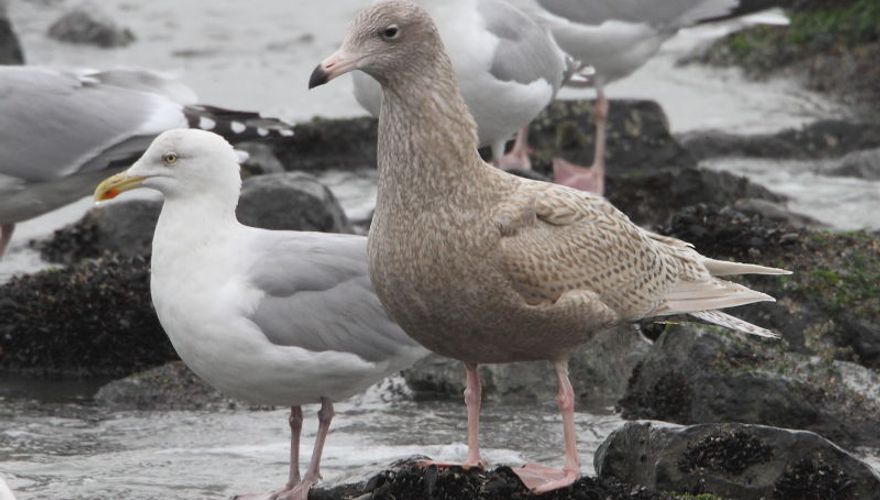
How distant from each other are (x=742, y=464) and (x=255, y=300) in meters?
2.04

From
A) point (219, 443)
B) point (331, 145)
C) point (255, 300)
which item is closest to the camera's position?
point (255, 300)

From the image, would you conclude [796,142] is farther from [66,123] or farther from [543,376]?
[66,123]

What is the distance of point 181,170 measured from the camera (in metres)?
6.77

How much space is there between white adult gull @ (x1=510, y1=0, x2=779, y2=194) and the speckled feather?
573cm

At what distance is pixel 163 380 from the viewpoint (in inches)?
315

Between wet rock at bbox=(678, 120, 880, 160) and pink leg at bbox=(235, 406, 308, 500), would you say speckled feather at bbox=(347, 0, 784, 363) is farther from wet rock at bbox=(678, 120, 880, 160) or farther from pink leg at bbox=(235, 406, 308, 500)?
wet rock at bbox=(678, 120, 880, 160)

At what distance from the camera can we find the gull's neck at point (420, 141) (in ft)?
18.7

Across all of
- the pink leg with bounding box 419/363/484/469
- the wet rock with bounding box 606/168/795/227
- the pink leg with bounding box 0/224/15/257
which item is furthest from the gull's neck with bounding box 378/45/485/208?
the wet rock with bounding box 606/168/795/227

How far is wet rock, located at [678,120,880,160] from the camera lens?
43.7ft

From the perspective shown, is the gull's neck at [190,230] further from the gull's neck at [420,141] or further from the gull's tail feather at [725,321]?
the gull's tail feather at [725,321]

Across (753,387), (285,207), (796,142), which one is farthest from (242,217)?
(796,142)

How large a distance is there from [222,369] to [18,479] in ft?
3.31

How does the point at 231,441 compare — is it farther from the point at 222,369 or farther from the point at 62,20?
the point at 62,20

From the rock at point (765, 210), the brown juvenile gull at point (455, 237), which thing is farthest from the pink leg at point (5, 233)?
the brown juvenile gull at point (455, 237)
